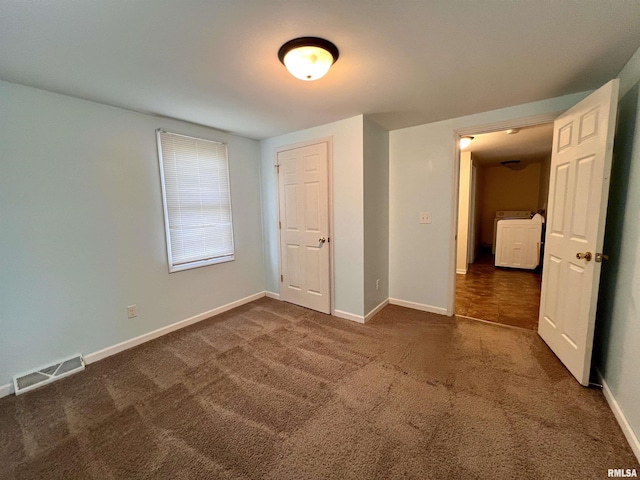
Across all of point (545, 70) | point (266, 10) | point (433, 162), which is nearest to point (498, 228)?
point (433, 162)

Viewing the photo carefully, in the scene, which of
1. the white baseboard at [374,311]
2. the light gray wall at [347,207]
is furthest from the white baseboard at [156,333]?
the white baseboard at [374,311]

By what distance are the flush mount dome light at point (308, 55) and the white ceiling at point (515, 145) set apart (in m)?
2.86

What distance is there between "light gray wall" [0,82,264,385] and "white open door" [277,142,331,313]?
3.90ft

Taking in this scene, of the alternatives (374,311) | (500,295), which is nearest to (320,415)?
(374,311)

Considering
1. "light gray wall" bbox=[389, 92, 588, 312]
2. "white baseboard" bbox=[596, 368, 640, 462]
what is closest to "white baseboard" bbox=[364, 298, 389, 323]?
"light gray wall" bbox=[389, 92, 588, 312]

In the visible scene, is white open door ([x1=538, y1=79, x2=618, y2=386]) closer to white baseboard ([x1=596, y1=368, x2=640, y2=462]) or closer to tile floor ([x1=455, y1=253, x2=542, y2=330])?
white baseboard ([x1=596, y1=368, x2=640, y2=462])

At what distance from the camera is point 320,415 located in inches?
62.9

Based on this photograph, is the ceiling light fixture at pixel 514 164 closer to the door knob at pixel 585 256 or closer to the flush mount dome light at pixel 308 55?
the door knob at pixel 585 256

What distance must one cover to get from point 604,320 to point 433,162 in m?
2.01

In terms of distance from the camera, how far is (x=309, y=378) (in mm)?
1954

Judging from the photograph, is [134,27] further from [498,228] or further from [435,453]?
[498,228]

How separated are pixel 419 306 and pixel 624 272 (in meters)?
1.84

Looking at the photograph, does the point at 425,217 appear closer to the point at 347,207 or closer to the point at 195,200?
the point at 347,207

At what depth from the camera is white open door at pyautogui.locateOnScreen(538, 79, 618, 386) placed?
65.0 inches
